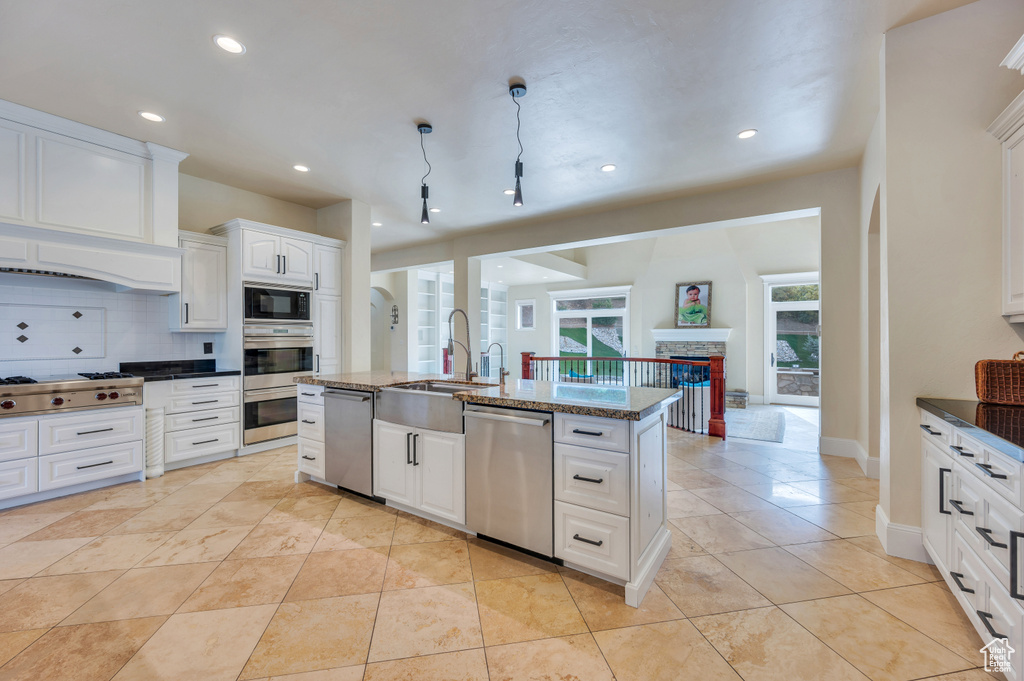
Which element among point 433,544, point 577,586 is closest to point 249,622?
point 433,544

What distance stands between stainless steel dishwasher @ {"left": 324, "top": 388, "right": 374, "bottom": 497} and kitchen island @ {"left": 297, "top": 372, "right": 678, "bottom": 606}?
0.08 feet

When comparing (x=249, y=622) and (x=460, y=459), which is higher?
(x=460, y=459)

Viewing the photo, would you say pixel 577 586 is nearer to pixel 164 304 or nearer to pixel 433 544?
pixel 433 544

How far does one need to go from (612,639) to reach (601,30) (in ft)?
9.36

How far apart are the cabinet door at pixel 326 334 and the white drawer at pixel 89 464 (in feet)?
5.51

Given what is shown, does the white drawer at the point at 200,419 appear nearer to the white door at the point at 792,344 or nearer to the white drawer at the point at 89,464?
the white drawer at the point at 89,464

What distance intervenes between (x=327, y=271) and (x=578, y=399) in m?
3.85

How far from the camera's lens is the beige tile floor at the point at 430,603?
1512 millimetres

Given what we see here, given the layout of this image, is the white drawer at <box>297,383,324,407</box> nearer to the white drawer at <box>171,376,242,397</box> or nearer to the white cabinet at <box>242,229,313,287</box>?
the white drawer at <box>171,376,242,397</box>

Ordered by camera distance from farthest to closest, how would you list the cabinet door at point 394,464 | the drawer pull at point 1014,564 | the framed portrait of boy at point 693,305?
1. the framed portrait of boy at point 693,305
2. the cabinet door at point 394,464
3. the drawer pull at point 1014,564

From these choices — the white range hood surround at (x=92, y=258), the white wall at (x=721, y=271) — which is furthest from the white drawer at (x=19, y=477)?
the white wall at (x=721, y=271)

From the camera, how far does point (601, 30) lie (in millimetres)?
2158

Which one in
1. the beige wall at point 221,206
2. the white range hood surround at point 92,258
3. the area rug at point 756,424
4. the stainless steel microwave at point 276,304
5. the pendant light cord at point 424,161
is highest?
the pendant light cord at point 424,161

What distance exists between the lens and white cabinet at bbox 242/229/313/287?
13.5 ft
